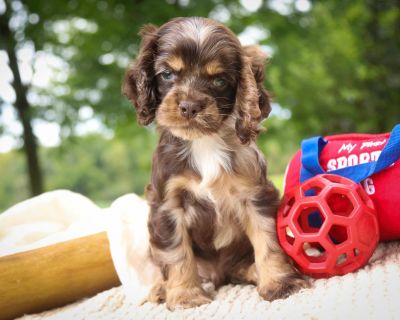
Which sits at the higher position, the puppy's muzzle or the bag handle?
the puppy's muzzle

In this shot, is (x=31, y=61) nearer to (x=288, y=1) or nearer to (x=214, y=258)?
(x=288, y=1)

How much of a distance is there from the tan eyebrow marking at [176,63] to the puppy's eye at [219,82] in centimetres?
25

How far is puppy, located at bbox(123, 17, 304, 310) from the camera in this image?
11.3ft

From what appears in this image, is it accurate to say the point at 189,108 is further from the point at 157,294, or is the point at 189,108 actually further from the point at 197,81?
the point at 157,294

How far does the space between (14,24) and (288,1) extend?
6.16 m

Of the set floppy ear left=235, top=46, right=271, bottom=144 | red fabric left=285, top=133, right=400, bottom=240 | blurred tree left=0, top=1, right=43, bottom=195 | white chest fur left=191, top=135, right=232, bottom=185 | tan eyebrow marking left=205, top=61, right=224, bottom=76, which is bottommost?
blurred tree left=0, top=1, right=43, bottom=195

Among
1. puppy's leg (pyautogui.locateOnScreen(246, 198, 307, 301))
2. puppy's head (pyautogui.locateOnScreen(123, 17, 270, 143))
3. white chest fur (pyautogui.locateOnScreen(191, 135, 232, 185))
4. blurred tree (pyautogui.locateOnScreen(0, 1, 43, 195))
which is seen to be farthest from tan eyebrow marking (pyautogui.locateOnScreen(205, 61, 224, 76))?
blurred tree (pyautogui.locateOnScreen(0, 1, 43, 195))

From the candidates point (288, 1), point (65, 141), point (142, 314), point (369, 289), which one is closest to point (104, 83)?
point (65, 141)

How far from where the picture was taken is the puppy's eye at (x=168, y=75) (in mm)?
3572

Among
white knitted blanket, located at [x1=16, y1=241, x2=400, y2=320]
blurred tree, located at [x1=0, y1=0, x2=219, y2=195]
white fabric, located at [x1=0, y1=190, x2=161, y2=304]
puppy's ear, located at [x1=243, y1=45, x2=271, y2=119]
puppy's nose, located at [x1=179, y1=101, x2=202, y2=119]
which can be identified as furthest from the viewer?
blurred tree, located at [x1=0, y1=0, x2=219, y2=195]

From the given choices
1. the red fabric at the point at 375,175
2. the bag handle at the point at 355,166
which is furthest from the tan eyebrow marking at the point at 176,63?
the red fabric at the point at 375,175

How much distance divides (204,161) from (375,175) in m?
1.20

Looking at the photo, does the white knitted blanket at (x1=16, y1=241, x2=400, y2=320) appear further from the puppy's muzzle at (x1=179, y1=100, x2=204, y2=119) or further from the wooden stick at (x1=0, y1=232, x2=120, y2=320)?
the puppy's muzzle at (x1=179, y1=100, x2=204, y2=119)

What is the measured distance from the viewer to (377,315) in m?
2.78
